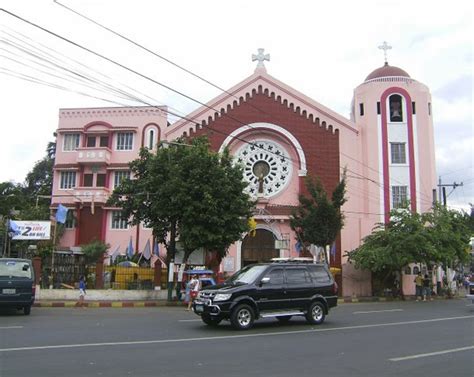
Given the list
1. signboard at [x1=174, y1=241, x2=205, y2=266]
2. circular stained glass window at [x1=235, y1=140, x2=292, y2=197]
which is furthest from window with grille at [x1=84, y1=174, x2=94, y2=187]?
signboard at [x1=174, y1=241, x2=205, y2=266]

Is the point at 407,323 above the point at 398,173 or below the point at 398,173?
below

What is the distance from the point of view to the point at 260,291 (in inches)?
510

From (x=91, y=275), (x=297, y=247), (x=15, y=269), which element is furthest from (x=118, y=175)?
(x=15, y=269)

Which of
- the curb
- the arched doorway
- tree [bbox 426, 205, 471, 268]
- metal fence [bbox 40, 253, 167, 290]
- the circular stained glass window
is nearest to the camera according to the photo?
the curb

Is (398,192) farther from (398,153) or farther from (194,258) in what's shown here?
(194,258)

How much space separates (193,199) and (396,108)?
18600 millimetres

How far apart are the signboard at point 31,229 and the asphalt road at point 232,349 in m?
11.1

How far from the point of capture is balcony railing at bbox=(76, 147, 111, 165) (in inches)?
1474

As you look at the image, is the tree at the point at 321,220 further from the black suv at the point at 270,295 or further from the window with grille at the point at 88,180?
the window with grille at the point at 88,180

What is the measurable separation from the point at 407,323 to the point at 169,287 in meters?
12.7

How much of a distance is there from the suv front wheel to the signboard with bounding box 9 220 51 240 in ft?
52.1

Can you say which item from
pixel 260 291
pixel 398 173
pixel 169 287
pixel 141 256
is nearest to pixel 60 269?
pixel 169 287

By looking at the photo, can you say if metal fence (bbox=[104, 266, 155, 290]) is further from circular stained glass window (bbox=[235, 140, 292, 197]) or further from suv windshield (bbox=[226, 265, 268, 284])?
suv windshield (bbox=[226, 265, 268, 284])

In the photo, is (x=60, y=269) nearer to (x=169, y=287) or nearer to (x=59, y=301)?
(x=59, y=301)
